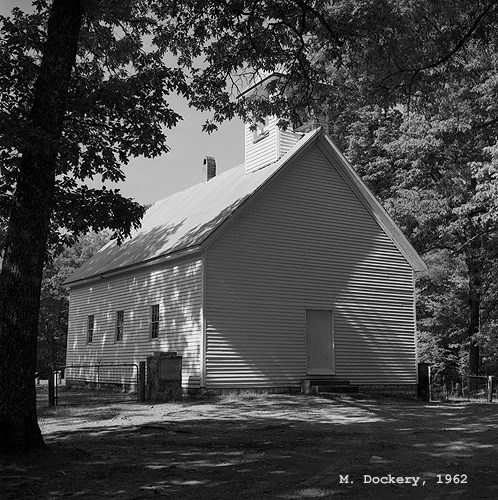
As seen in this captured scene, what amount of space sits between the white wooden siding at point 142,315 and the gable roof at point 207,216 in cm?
59

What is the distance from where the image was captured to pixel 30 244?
33.1 feet

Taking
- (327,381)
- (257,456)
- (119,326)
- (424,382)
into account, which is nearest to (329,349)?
(327,381)

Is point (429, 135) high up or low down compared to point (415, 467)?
up

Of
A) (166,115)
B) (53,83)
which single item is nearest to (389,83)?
(166,115)

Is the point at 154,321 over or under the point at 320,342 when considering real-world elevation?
over

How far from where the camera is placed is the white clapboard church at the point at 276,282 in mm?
20375

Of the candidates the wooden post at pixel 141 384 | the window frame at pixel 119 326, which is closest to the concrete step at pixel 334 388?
the wooden post at pixel 141 384

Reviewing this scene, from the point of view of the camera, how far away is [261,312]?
2092cm

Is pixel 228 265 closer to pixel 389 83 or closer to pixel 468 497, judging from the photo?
pixel 389 83

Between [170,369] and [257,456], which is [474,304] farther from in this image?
[257,456]

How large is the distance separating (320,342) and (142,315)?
647 centimetres

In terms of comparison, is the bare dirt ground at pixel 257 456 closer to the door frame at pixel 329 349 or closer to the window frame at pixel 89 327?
the door frame at pixel 329 349

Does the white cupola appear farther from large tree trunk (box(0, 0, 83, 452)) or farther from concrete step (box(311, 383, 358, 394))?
large tree trunk (box(0, 0, 83, 452))

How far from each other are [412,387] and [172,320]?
354 inches
